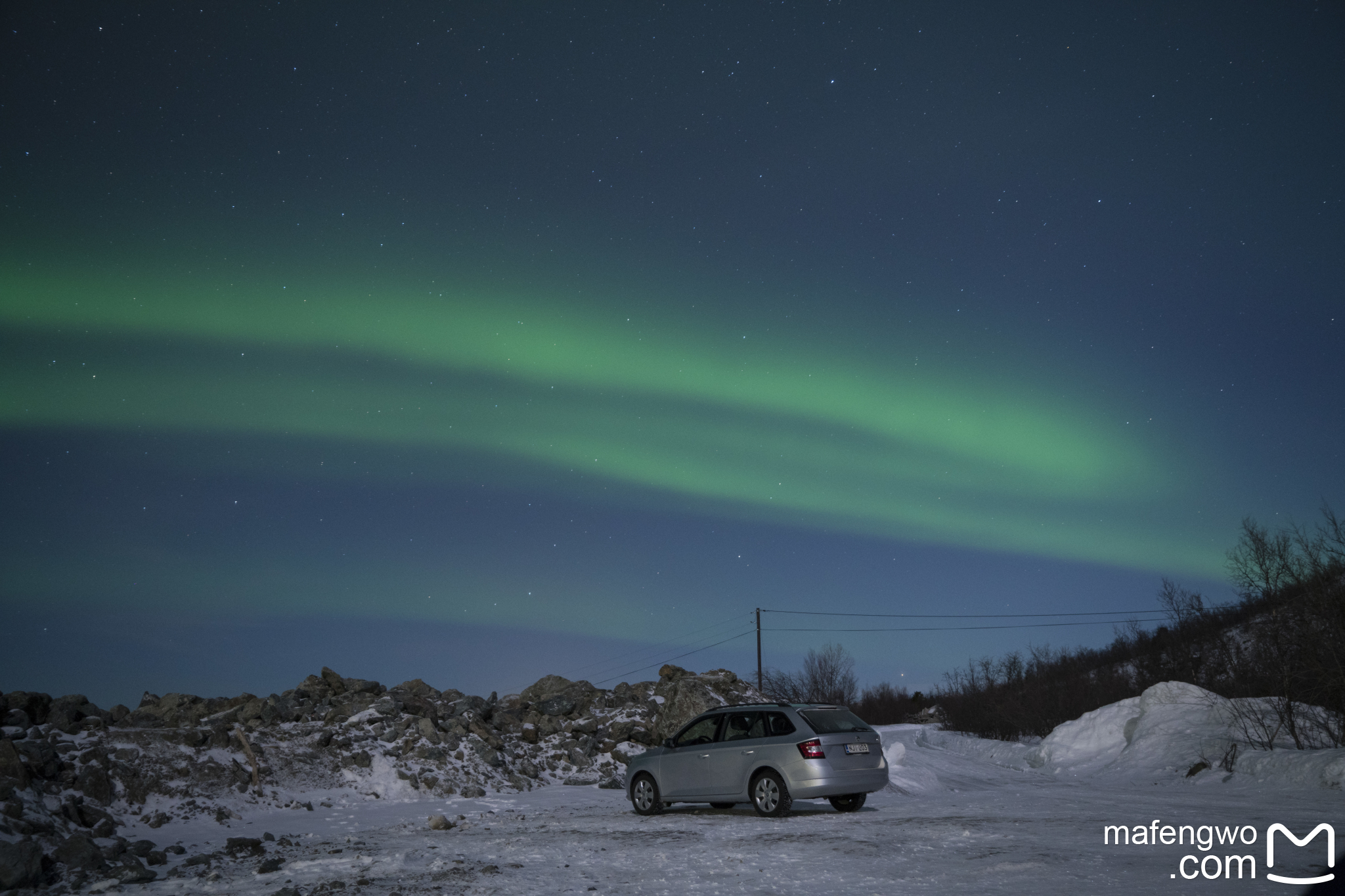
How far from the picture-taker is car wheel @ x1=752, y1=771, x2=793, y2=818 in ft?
43.4

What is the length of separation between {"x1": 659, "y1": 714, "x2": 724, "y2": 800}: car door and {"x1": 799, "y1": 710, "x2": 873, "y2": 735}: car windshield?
164cm

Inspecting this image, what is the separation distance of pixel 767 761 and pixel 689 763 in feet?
A: 4.99

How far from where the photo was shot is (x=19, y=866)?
9.26m

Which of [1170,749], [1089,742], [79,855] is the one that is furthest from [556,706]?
[1089,742]

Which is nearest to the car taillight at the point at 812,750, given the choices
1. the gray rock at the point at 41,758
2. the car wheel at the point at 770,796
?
the car wheel at the point at 770,796

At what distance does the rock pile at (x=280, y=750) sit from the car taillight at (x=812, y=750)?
25.6 feet

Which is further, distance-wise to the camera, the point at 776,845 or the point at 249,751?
the point at 249,751

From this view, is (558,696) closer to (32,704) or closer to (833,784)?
(32,704)

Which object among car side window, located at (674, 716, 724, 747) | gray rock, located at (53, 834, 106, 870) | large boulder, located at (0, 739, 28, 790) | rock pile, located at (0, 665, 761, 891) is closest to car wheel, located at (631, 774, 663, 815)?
car side window, located at (674, 716, 724, 747)

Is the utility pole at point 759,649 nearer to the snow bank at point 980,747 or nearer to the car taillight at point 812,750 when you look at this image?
the snow bank at point 980,747

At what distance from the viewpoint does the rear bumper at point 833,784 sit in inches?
512

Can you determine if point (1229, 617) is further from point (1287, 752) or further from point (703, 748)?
point (703, 748)

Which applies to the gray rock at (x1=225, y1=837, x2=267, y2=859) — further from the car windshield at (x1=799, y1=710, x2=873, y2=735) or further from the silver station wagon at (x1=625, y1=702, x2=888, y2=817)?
the car windshield at (x1=799, y1=710, x2=873, y2=735)

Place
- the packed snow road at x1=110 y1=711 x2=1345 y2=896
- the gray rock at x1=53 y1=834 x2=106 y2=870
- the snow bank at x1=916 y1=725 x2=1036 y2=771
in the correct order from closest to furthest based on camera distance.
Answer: the packed snow road at x1=110 y1=711 x2=1345 y2=896
the gray rock at x1=53 y1=834 x2=106 y2=870
the snow bank at x1=916 y1=725 x2=1036 y2=771
